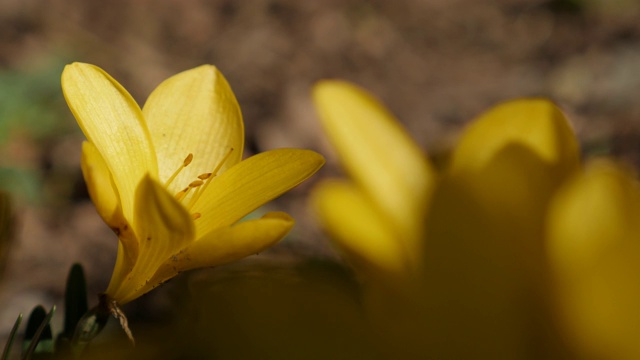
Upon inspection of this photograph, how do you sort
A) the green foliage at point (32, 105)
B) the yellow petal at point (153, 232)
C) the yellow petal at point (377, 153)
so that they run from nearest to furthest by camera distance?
1. the yellow petal at point (377, 153)
2. the yellow petal at point (153, 232)
3. the green foliage at point (32, 105)

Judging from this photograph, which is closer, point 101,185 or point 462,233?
point 462,233

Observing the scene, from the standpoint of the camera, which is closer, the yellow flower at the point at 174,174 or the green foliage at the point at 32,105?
the yellow flower at the point at 174,174

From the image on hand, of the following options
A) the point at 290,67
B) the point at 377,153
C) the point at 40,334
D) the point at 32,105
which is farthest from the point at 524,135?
the point at 290,67

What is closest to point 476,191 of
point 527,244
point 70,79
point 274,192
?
point 527,244

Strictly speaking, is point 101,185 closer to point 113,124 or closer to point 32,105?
point 113,124

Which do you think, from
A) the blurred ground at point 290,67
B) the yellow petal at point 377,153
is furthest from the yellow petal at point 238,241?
the blurred ground at point 290,67

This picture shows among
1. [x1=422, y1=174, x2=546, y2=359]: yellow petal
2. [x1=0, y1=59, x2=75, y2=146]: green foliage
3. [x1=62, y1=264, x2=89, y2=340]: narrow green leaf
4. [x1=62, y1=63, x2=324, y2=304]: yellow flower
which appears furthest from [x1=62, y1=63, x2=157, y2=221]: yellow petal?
[x1=0, y1=59, x2=75, y2=146]: green foliage

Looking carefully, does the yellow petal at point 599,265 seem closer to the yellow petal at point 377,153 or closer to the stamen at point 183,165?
the yellow petal at point 377,153
